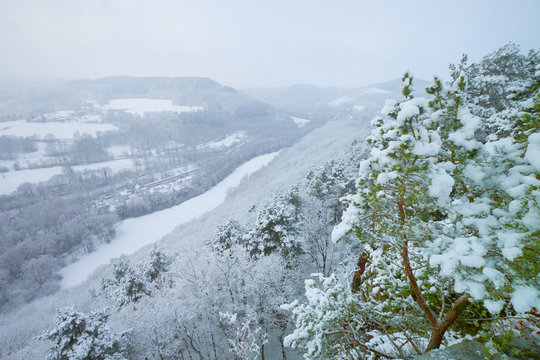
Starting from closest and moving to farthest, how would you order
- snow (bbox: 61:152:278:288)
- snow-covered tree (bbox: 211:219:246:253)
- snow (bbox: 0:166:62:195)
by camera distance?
1. snow-covered tree (bbox: 211:219:246:253)
2. snow (bbox: 61:152:278:288)
3. snow (bbox: 0:166:62:195)

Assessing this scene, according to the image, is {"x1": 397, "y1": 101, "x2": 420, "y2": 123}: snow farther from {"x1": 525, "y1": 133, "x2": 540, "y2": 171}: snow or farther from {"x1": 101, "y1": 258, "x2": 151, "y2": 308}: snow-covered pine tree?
{"x1": 101, "y1": 258, "x2": 151, "y2": 308}: snow-covered pine tree

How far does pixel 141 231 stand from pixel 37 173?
8566 cm

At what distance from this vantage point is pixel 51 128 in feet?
577

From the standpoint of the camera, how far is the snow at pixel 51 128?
162 m

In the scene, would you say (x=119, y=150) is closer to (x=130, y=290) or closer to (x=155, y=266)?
(x=155, y=266)

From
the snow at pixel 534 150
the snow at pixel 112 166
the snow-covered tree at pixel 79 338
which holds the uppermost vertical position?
the snow at pixel 534 150

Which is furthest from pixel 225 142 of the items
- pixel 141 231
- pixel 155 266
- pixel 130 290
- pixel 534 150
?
pixel 534 150

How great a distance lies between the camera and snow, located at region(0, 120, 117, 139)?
162m

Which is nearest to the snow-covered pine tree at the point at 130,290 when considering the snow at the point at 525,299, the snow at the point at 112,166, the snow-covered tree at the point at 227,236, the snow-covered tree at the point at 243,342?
the snow-covered tree at the point at 227,236

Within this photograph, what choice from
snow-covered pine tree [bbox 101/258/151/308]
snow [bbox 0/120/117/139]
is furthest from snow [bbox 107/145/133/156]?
snow-covered pine tree [bbox 101/258/151/308]

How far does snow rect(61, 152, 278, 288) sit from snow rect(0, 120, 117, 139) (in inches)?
5108

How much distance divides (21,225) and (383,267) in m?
101

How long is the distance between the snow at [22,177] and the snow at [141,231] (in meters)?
59.4

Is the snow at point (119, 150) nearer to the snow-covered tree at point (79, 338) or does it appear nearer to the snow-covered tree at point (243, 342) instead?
the snow-covered tree at point (79, 338)
